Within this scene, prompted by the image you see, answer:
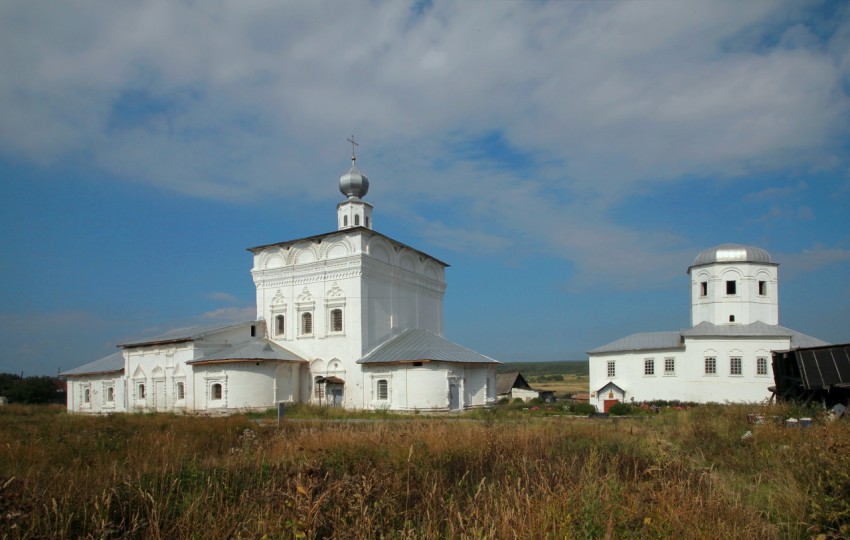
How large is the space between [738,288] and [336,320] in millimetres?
25867

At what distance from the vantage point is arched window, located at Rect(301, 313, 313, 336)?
1198 inches

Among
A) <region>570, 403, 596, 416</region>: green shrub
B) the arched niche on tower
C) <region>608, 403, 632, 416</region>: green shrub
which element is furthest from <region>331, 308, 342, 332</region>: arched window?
<region>608, 403, 632, 416</region>: green shrub

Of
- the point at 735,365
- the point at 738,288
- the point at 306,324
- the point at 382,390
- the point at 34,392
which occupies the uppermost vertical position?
the point at 738,288

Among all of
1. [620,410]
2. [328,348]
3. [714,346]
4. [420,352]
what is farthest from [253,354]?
[714,346]

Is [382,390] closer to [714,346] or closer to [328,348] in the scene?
[328,348]

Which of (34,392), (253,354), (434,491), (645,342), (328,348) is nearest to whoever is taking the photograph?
(434,491)

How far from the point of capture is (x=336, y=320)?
29.6 m

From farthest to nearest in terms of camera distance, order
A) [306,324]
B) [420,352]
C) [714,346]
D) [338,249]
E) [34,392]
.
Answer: [34,392] < [714,346] < [306,324] < [338,249] < [420,352]

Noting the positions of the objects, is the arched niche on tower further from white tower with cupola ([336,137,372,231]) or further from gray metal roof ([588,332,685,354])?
gray metal roof ([588,332,685,354])

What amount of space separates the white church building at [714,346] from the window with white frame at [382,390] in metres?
13.9

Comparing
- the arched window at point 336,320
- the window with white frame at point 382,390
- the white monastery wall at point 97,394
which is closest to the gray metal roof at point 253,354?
the arched window at point 336,320

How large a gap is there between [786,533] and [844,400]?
48.3 feet

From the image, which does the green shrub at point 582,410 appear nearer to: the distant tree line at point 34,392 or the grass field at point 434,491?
the grass field at point 434,491

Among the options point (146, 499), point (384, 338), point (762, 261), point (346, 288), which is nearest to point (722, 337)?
point (762, 261)
